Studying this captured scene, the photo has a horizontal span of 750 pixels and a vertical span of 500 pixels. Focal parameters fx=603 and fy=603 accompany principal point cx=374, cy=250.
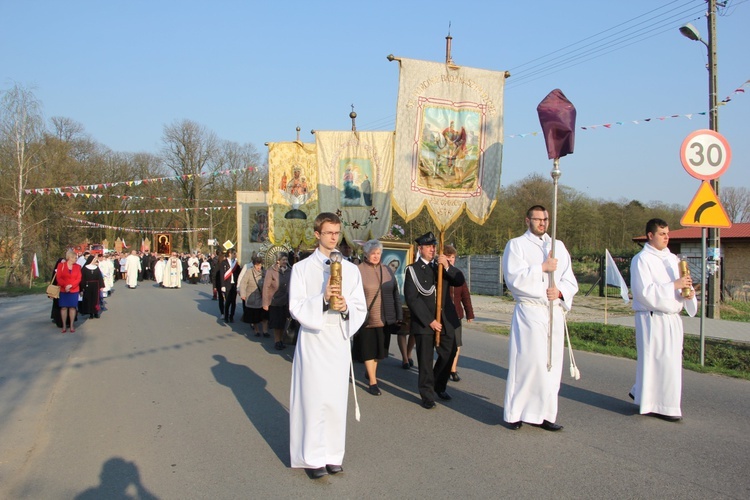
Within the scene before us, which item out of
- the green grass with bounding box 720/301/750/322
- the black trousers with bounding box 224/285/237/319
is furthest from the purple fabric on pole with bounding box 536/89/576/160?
the green grass with bounding box 720/301/750/322

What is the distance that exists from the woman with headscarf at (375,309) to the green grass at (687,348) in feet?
14.5

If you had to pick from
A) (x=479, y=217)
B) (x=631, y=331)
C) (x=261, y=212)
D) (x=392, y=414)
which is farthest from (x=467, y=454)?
(x=261, y=212)

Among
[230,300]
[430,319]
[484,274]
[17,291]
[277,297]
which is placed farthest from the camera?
[484,274]

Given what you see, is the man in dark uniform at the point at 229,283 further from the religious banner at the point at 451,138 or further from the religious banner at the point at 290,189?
the religious banner at the point at 451,138

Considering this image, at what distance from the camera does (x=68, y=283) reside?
13391 millimetres

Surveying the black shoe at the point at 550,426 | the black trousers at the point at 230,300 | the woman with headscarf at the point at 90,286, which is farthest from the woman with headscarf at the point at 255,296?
the black shoe at the point at 550,426

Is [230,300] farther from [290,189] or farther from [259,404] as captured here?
[259,404]

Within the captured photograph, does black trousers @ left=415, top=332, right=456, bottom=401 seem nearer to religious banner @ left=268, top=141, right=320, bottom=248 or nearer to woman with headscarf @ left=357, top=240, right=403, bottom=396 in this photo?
woman with headscarf @ left=357, top=240, right=403, bottom=396

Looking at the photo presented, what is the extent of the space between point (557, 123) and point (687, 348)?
6.90 metres

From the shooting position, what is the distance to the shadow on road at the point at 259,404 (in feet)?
18.4

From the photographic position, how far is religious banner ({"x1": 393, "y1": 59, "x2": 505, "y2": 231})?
345 inches

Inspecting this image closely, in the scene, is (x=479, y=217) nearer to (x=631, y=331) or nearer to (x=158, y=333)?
(x=631, y=331)

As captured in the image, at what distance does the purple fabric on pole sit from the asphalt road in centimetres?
274

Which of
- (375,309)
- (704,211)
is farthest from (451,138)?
(704,211)
